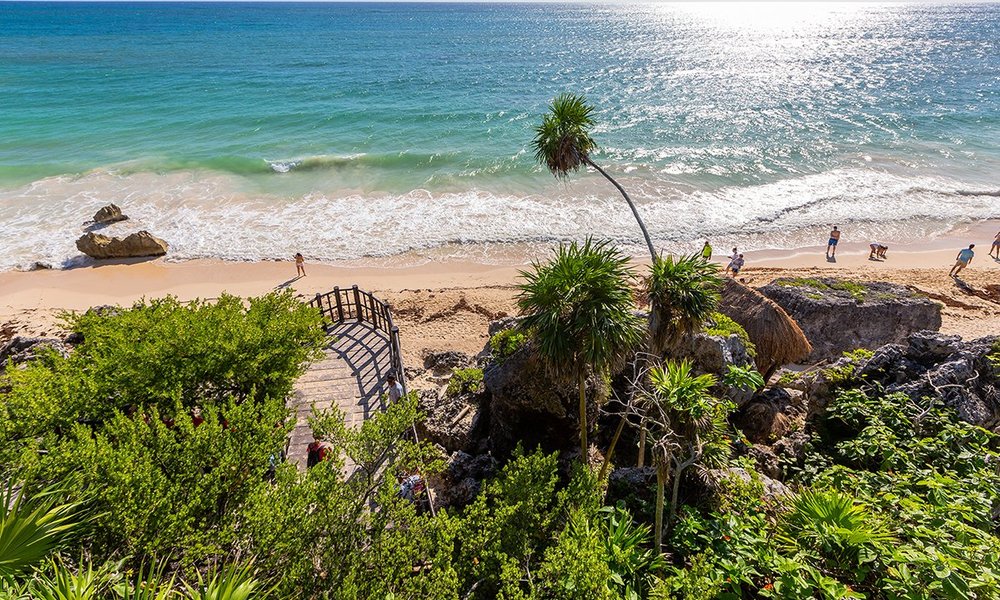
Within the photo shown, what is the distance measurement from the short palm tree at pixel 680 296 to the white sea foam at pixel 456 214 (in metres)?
17.8

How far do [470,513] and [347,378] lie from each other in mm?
7090

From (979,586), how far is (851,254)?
993 inches

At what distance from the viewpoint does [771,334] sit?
13734mm

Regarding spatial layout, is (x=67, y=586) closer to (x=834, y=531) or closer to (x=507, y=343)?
(x=507, y=343)

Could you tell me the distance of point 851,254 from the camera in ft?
85.9

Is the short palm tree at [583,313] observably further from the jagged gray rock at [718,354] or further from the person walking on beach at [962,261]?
the person walking on beach at [962,261]

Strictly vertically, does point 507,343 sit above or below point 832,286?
below

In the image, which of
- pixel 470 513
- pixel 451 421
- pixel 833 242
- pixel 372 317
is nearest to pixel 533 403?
pixel 451 421

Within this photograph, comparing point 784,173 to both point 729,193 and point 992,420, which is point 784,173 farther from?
point 992,420

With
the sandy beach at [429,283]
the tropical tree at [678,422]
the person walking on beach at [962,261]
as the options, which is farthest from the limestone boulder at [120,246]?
the person walking on beach at [962,261]

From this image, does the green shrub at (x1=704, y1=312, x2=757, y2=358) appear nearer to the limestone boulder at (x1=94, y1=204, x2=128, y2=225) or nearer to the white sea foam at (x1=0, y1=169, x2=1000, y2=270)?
the white sea foam at (x1=0, y1=169, x2=1000, y2=270)

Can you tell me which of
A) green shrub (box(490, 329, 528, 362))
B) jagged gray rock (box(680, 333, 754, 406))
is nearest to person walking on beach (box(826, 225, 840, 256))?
jagged gray rock (box(680, 333, 754, 406))

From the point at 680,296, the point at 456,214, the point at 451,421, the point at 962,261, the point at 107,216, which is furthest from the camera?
the point at 456,214

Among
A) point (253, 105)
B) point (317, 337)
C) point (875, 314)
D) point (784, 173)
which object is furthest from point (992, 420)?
point (253, 105)
